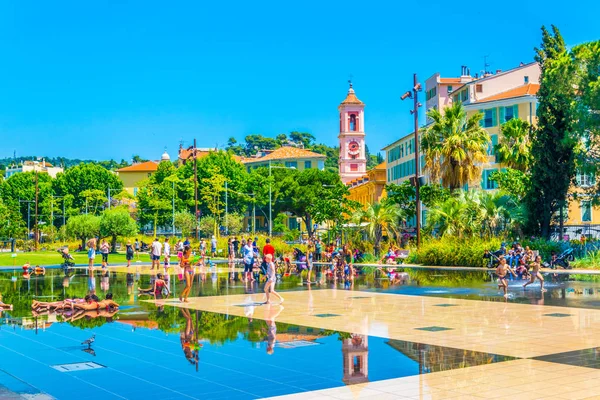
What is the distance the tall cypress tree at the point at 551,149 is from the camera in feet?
134

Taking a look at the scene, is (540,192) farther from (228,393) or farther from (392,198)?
(228,393)

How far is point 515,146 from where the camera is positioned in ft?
179

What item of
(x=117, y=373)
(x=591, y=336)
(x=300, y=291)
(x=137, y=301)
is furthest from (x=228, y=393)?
(x=300, y=291)

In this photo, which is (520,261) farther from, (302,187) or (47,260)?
(302,187)

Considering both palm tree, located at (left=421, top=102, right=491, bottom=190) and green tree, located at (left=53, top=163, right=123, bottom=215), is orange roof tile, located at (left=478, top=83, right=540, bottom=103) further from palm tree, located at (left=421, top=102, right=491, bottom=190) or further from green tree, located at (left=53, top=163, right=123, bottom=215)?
green tree, located at (left=53, top=163, right=123, bottom=215)

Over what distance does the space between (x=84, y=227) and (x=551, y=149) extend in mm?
43733

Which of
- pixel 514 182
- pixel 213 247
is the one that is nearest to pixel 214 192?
pixel 213 247

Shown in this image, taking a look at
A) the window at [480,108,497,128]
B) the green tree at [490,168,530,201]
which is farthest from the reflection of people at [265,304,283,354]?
the window at [480,108,497,128]

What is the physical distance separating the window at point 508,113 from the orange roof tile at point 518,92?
0.91 m

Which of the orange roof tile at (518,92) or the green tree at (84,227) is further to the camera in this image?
the green tree at (84,227)

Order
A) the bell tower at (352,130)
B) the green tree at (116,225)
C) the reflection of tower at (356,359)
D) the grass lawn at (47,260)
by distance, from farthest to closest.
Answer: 1. the bell tower at (352,130)
2. the green tree at (116,225)
3. the grass lawn at (47,260)
4. the reflection of tower at (356,359)

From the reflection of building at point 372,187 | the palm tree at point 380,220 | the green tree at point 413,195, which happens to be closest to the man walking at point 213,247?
the palm tree at point 380,220

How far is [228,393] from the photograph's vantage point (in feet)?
32.3

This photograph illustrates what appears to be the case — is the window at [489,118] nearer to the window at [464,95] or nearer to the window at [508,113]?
the window at [508,113]
